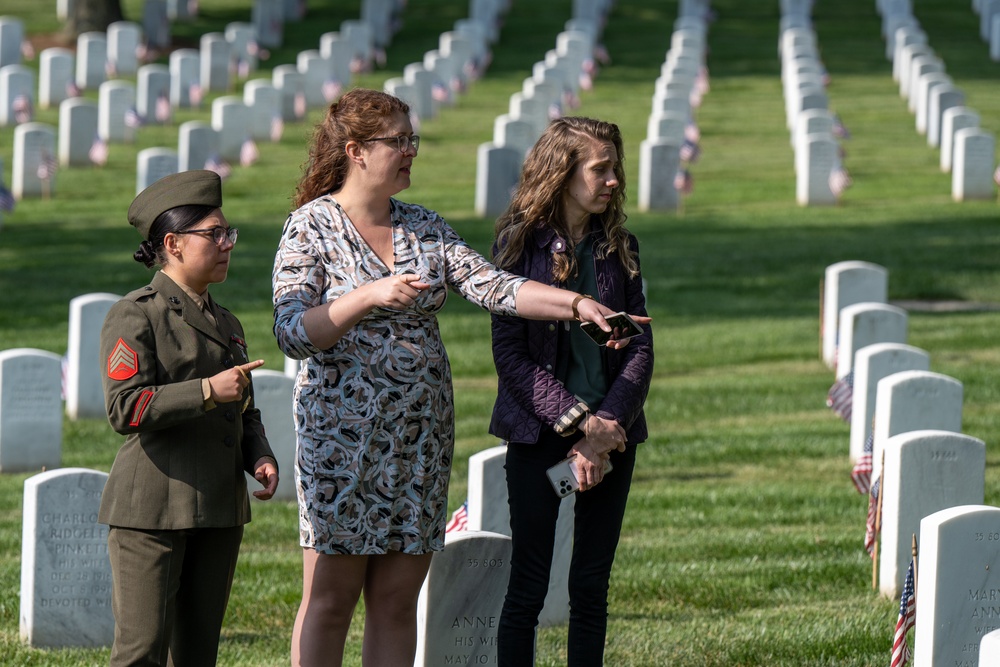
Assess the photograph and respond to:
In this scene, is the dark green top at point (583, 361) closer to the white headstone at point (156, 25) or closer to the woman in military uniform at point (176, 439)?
Result: the woman in military uniform at point (176, 439)

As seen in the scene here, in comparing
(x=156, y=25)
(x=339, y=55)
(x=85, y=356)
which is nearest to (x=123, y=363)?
(x=85, y=356)

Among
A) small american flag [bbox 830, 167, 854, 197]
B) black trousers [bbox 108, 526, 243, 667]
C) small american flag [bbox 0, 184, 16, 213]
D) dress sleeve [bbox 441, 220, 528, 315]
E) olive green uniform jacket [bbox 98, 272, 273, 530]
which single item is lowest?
small american flag [bbox 0, 184, 16, 213]

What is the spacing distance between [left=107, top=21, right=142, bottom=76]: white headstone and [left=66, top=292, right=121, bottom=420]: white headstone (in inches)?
749

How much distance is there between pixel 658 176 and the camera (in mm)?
18812

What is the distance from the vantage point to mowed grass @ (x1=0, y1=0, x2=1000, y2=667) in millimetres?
6734

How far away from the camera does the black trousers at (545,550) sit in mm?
5070

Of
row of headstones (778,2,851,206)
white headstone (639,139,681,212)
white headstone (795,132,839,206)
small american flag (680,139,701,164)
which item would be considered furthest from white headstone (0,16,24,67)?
white headstone (795,132,839,206)

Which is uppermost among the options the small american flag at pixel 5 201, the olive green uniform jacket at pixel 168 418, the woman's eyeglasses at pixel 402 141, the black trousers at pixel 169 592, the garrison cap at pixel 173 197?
the woman's eyeglasses at pixel 402 141

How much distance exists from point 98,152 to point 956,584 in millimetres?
17284

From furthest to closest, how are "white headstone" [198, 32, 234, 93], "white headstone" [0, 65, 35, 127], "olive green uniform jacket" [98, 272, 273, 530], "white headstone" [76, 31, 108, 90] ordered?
"white headstone" [76, 31, 108, 90] → "white headstone" [198, 32, 234, 93] → "white headstone" [0, 65, 35, 127] → "olive green uniform jacket" [98, 272, 273, 530]

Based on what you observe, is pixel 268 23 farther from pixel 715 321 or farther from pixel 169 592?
pixel 169 592

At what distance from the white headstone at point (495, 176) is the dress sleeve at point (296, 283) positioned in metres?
13.6

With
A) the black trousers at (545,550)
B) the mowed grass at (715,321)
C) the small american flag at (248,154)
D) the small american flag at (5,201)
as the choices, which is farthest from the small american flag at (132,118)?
the black trousers at (545,550)

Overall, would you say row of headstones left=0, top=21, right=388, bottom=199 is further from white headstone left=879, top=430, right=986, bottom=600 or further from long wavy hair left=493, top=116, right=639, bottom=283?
long wavy hair left=493, top=116, right=639, bottom=283
